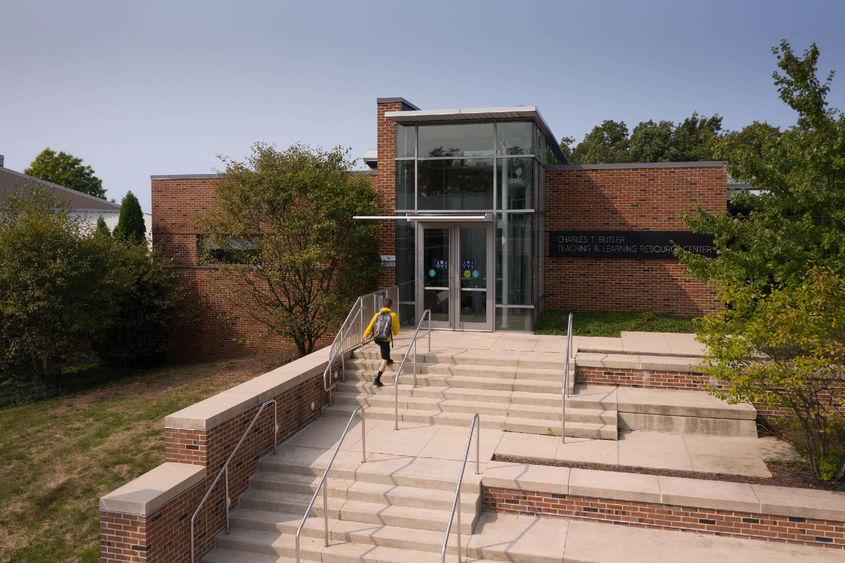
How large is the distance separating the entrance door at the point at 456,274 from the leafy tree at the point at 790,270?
4.80 metres

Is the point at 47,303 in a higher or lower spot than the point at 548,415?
higher

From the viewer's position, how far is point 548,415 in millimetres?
10078

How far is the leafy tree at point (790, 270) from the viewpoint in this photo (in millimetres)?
7902

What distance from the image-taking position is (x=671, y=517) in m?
7.52

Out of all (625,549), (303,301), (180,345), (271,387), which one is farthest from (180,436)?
(180,345)

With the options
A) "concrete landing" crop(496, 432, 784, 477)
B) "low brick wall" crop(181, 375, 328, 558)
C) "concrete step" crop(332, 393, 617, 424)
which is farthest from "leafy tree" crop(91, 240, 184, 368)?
"concrete landing" crop(496, 432, 784, 477)

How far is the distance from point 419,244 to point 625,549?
931 cm

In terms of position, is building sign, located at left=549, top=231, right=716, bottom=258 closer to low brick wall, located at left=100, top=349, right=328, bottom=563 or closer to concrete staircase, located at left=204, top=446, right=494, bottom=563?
low brick wall, located at left=100, top=349, right=328, bottom=563

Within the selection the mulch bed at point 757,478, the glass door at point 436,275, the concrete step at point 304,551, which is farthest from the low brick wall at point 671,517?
the glass door at point 436,275

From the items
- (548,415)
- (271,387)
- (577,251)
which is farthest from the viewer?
(577,251)

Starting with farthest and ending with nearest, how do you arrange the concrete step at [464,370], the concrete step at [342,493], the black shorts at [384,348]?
the black shorts at [384,348]
the concrete step at [464,370]
the concrete step at [342,493]

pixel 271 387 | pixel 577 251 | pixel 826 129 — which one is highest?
pixel 826 129

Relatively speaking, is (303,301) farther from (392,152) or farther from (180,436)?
(180,436)

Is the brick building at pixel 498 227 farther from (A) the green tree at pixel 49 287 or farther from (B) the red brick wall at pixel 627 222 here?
(A) the green tree at pixel 49 287
